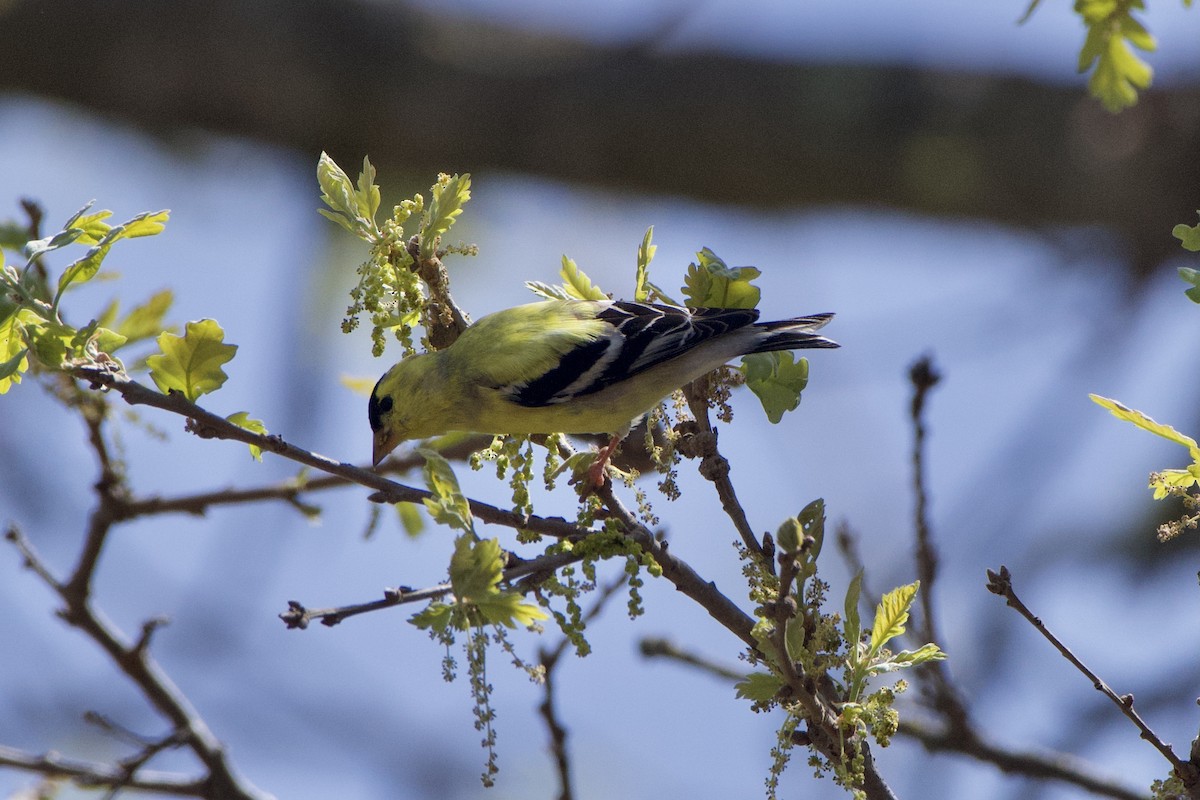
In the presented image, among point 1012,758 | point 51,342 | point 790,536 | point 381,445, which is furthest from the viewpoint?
point 381,445

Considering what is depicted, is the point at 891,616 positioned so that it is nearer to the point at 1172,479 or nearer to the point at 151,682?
the point at 1172,479

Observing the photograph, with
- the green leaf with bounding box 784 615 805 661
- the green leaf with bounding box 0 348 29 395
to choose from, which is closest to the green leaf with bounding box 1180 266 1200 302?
the green leaf with bounding box 784 615 805 661

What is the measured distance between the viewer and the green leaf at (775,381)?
2141mm

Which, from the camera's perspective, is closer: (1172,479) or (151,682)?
(1172,479)

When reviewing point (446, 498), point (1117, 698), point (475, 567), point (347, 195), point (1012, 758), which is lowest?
point (1117, 698)

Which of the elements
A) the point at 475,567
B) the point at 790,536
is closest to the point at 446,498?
the point at 475,567

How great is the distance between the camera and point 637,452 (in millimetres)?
2777

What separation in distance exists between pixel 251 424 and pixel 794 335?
1.91 m

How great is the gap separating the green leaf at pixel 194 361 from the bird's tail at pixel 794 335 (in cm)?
180

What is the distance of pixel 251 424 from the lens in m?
2.08

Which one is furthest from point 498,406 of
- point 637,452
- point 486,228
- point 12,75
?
point 12,75

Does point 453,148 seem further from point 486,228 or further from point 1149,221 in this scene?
point 1149,221

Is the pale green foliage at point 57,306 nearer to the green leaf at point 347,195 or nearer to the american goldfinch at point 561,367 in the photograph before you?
the green leaf at point 347,195

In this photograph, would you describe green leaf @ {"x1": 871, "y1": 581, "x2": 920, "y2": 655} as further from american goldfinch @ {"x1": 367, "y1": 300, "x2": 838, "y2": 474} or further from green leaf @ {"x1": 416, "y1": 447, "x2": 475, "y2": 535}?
american goldfinch @ {"x1": 367, "y1": 300, "x2": 838, "y2": 474}
